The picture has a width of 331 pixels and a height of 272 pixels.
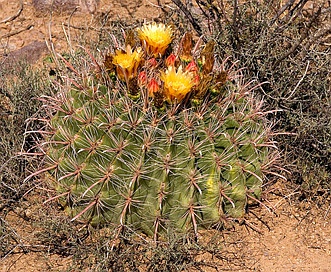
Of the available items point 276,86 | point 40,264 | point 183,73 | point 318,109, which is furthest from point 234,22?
point 40,264

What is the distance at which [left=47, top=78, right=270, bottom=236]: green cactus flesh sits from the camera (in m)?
2.71

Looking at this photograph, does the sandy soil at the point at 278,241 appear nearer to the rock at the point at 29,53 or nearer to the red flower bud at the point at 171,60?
the red flower bud at the point at 171,60

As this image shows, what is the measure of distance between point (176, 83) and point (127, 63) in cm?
28

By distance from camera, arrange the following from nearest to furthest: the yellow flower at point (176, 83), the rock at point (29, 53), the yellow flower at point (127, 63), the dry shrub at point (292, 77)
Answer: the yellow flower at point (176, 83)
the yellow flower at point (127, 63)
the dry shrub at point (292, 77)
the rock at point (29, 53)

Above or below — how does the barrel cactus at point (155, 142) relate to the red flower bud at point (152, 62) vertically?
below

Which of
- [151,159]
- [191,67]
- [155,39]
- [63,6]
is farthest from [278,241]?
[63,6]

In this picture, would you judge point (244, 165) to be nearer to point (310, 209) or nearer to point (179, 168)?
point (179, 168)

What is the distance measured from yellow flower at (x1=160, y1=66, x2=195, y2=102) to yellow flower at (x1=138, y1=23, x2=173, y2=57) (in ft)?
0.84

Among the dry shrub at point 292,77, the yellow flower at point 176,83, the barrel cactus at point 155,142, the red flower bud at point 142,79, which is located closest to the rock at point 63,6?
the dry shrub at point 292,77

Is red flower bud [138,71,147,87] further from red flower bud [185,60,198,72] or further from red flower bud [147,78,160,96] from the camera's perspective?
red flower bud [185,60,198,72]

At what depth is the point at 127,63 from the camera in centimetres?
274

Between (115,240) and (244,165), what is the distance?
79 centimetres

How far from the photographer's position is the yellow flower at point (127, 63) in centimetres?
274

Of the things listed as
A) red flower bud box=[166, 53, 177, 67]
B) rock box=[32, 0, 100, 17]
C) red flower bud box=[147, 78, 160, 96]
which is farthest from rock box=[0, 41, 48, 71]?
red flower bud box=[147, 78, 160, 96]
